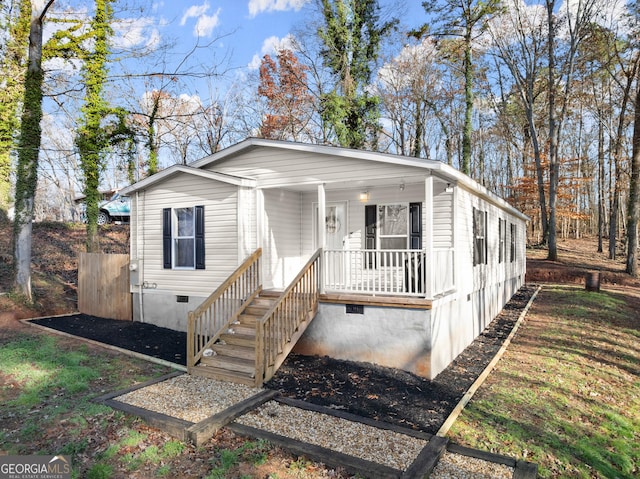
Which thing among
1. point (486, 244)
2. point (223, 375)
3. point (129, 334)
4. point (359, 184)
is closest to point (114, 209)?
point (129, 334)

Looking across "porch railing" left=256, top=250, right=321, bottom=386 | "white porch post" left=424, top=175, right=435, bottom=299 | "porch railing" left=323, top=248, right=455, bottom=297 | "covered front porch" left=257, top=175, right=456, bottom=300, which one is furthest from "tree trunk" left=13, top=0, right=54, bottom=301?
"white porch post" left=424, top=175, right=435, bottom=299

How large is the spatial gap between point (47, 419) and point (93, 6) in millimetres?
14805

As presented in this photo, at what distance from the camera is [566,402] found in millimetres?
5738

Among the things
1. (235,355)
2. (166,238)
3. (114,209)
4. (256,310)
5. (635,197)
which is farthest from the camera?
(114,209)

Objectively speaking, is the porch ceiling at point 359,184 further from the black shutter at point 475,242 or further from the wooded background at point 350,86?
the wooded background at point 350,86

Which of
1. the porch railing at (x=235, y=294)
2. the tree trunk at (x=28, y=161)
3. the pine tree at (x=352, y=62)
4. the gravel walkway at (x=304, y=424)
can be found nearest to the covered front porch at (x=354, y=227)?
the porch railing at (x=235, y=294)

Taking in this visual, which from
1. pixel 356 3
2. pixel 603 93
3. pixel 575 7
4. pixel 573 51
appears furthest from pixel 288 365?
pixel 603 93

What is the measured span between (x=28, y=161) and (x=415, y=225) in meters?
10.4

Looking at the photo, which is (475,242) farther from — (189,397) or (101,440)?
(101,440)

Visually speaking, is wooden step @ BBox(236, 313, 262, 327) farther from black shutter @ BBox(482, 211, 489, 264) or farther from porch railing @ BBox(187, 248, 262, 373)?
black shutter @ BBox(482, 211, 489, 264)

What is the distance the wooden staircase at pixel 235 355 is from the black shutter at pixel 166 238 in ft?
9.70

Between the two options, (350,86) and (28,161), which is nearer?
(28,161)

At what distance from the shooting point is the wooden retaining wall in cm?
1042

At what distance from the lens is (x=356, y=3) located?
20.9 meters
